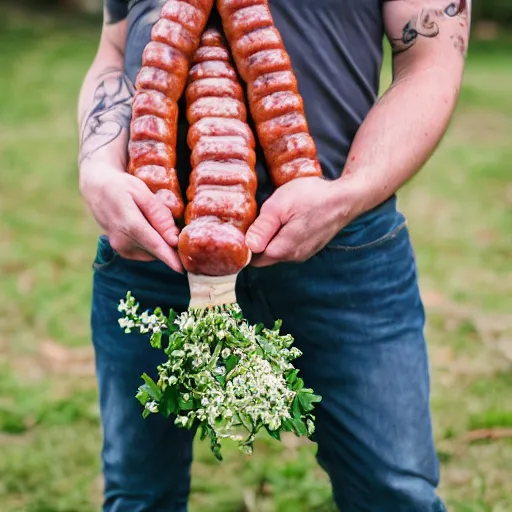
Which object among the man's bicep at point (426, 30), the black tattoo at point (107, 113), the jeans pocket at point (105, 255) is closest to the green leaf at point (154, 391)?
the jeans pocket at point (105, 255)

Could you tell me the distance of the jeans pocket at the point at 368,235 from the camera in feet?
5.75

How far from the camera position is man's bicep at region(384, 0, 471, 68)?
1.75m

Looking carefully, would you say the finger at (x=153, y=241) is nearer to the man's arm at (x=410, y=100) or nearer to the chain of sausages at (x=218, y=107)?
the chain of sausages at (x=218, y=107)

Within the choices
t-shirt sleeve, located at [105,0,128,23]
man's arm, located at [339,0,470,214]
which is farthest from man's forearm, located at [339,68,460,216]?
t-shirt sleeve, located at [105,0,128,23]

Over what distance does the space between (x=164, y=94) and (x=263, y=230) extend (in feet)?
1.02

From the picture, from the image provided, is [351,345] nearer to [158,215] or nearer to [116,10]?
[158,215]

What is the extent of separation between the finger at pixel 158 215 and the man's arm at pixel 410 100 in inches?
12.2

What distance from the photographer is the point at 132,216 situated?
1498mm

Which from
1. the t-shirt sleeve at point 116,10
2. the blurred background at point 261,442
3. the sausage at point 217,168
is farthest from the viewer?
the blurred background at point 261,442

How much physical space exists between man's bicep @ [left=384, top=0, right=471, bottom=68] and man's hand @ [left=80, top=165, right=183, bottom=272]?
0.63m

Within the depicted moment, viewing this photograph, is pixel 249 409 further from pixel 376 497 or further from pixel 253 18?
pixel 253 18

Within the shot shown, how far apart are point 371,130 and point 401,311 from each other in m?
0.40

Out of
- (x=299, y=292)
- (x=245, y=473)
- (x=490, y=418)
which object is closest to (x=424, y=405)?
(x=299, y=292)

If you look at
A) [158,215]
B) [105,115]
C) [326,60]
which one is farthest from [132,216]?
[326,60]
